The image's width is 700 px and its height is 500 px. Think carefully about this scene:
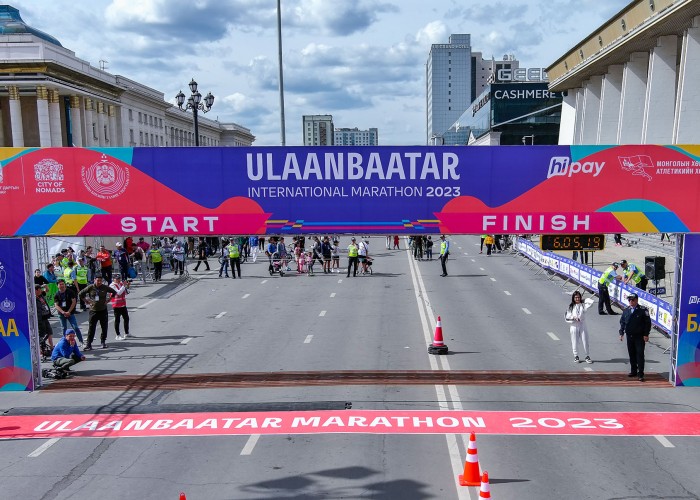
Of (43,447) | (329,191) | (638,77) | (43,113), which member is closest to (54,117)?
(43,113)

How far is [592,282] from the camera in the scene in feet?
79.6

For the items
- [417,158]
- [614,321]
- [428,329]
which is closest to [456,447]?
[417,158]

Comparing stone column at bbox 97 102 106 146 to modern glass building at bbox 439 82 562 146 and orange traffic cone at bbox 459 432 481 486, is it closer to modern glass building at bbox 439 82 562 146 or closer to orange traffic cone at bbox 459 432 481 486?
modern glass building at bbox 439 82 562 146

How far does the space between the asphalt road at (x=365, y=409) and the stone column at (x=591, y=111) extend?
42.6m

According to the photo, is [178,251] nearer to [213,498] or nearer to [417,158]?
[417,158]

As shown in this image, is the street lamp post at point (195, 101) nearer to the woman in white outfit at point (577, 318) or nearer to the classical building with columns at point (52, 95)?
the woman in white outfit at point (577, 318)

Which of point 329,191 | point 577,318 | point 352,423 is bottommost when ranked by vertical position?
point 352,423

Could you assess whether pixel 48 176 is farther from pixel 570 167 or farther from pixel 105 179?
pixel 570 167

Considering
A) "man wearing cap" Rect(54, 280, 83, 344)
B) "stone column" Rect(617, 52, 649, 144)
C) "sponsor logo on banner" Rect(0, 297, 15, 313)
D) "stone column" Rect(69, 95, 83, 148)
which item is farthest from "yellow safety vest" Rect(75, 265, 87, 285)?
"stone column" Rect(617, 52, 649, 144)

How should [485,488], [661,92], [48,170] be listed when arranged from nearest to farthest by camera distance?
[485,488], [48,170], [661,92]

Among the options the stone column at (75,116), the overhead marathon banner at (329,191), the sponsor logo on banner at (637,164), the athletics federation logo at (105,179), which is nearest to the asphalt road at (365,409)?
the overhead marathon banner at (329,191)

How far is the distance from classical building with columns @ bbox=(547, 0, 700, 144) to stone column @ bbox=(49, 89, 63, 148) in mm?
46812

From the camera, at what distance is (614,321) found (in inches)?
763

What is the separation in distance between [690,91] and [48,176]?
117 feet
